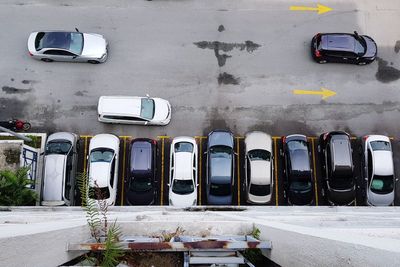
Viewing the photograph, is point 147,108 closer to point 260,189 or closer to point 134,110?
point 134,110

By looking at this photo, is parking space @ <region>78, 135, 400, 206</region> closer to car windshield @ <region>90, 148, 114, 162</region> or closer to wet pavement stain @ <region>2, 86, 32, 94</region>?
car windshield @ <region>90, 148, 114, 162</region>

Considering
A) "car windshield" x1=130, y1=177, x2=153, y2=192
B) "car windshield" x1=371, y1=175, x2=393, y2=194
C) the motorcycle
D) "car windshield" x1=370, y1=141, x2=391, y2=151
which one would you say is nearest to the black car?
"car windshield" x1=370, y1=141, x2=391, y2=151

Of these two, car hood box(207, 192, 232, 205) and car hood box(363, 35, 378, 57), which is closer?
car hood box(207, 192, 232, 205)

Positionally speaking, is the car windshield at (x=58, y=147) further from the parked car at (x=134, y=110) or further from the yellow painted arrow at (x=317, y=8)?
the yellow painted arrow at (x=317, y=8)

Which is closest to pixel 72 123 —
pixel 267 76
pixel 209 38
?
pixel 209 38

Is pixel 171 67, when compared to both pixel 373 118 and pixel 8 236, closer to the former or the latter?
pixel 373 118

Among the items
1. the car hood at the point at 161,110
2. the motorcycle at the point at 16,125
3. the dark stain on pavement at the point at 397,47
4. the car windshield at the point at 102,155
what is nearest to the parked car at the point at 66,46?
the motorcycle at the point at 16,125

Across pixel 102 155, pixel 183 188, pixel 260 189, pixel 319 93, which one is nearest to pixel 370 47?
pixel 319 93
